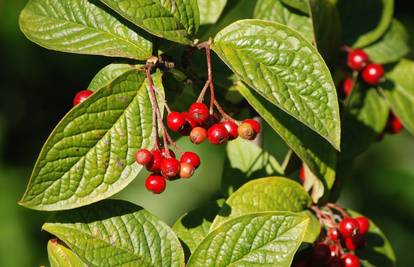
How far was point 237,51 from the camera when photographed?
181 centimetres

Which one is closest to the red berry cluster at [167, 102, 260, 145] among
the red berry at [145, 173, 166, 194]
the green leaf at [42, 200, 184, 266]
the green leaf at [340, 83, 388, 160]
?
the red berry at [145, 173, 166, 194]

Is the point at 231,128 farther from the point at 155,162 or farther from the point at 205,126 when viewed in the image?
the point at 155,162

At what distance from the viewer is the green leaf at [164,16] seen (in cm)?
167

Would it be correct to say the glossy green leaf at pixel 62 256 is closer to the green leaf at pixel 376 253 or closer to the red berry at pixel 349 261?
the red berry at pixel 349 261

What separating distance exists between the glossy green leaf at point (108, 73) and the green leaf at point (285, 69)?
227mm

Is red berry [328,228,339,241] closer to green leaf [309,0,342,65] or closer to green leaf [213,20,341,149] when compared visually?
green leaf [213,20,341,149]

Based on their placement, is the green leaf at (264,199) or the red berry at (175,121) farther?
the green leaf at (264,199)

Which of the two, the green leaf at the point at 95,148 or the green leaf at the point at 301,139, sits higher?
the green leaf at the point at 95,148

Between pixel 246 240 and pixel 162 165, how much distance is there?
26 cm

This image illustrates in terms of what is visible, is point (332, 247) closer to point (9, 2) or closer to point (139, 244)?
point (139, 244)

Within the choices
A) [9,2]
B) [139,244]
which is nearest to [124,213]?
[139,244]

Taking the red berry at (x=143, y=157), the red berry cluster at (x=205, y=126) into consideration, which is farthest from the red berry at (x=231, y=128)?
the red berry at (x=143, y=157)

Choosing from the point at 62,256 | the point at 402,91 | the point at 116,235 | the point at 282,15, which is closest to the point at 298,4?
the point at 282,15

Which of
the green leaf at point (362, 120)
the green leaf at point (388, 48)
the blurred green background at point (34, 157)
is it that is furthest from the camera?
the blurred green background at point (34, 157)
